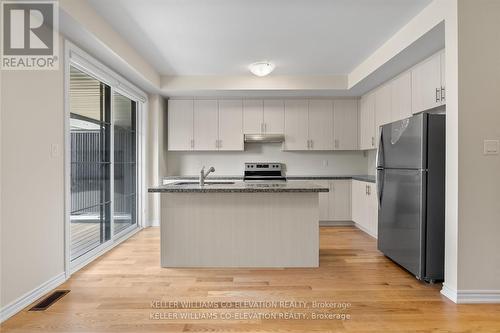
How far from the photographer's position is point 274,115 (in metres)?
5.59

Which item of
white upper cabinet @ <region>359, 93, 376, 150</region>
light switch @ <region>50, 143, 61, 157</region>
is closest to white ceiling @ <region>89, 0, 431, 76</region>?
white upper cabinet @ <region>359, 93, 376, 150</region>

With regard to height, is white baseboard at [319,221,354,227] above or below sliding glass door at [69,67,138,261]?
below

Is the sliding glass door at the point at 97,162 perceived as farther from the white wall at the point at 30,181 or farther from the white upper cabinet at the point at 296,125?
the white upper cabinet at the point at 296,125

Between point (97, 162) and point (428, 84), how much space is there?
4008 millimetres

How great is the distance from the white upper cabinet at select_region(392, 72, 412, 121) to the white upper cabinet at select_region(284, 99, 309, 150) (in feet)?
5.42

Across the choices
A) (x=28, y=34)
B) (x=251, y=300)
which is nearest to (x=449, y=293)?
(x=251, y=300)

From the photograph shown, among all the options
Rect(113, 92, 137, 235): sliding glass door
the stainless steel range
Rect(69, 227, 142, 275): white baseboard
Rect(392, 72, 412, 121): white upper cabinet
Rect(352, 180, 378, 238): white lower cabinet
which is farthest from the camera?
the stainless steel range

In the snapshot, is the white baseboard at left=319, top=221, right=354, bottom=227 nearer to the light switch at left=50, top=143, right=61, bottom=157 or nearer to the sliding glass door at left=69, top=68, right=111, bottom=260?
the sliding glass door at left=69, top=68, right=111, bottom=260

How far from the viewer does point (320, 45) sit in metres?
3.71

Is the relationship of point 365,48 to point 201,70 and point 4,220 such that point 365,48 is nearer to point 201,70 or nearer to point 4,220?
point 201,70

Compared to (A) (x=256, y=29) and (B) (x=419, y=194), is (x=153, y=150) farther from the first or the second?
(B) (x=419, y=194)

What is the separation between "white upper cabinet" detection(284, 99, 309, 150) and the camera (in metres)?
5.60

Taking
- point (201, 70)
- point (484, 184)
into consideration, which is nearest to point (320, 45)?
point (201, 70)

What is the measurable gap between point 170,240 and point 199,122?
2.81 meters
